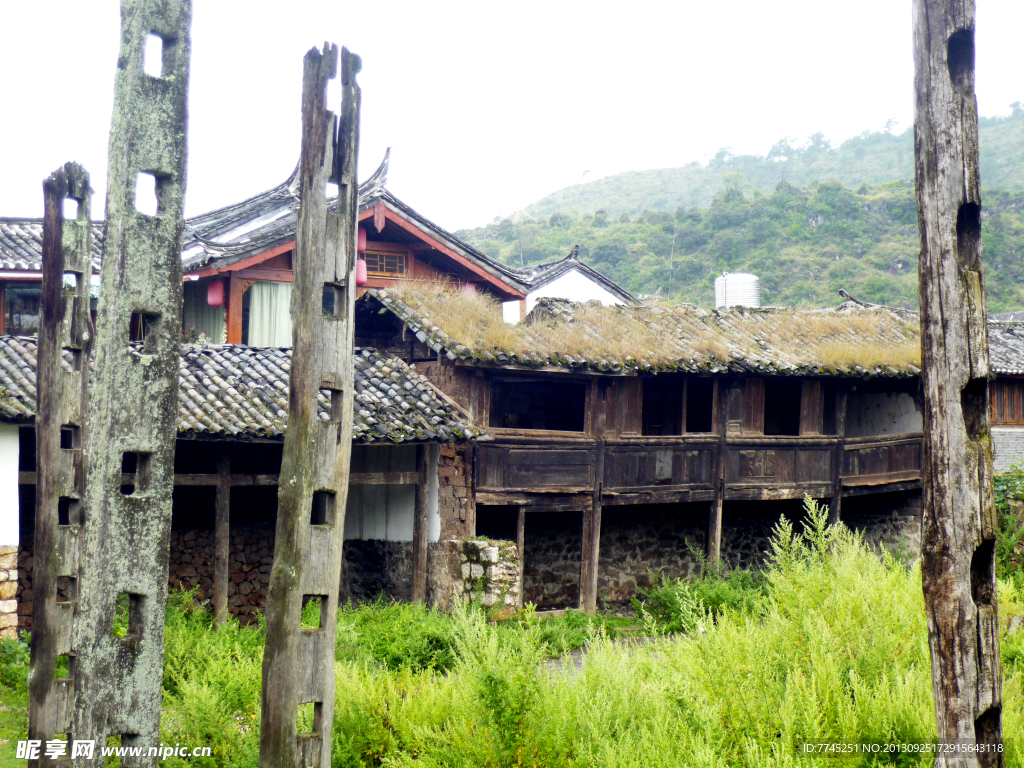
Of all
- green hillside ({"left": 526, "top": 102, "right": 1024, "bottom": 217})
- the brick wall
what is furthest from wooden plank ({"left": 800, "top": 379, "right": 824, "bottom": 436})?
green hillside ({"left": 526, "top": 102, "right": 1024, "bottom": 217})

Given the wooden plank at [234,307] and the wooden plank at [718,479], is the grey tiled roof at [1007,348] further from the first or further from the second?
the wooden plank at [234,307]

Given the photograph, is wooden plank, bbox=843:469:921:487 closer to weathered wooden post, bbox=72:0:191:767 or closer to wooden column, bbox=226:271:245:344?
wooden column, bbox=226:271:245:344

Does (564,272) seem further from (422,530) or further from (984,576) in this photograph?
(984,576)

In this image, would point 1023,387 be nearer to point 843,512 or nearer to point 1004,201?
point 843,512

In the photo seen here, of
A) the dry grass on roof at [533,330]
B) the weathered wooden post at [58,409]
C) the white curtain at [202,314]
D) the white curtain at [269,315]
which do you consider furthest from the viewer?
the white curtain at [202,314]

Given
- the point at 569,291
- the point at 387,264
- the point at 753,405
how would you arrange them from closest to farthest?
the point at 753,405
the point at 387,264
the point at 569,291

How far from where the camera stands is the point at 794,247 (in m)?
41.8

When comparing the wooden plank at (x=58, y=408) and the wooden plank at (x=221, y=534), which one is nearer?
the wooden plank at (x=58, y=408)

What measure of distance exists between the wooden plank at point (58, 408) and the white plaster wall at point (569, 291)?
60.6 ft

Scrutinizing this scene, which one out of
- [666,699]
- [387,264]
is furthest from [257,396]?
[666,699]

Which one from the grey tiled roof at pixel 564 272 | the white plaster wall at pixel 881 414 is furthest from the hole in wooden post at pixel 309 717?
the grey tiled roof at pixel 564 272

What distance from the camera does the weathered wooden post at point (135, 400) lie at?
517 cm

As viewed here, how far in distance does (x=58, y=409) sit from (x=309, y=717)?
3329 millimetres

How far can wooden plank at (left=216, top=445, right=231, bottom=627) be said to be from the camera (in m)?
11.7
